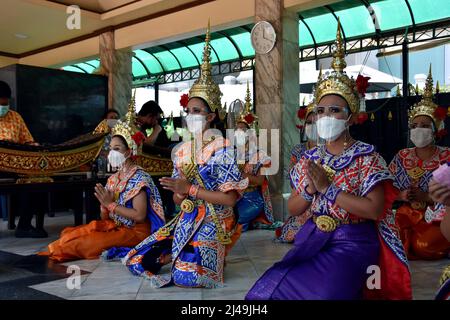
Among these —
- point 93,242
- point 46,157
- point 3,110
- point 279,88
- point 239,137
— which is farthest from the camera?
point 279,88

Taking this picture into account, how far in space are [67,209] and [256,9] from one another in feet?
15.0

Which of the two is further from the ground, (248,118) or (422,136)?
(248,118)

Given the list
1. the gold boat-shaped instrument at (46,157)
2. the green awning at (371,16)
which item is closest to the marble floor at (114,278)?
the gold boat-shaped instrument at (46,157)

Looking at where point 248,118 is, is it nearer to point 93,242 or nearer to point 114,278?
point 93,242

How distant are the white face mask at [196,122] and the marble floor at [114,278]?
1.18 m

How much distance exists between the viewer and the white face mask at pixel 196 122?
140 inches

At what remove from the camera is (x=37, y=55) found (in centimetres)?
1287

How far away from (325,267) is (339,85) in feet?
3.47

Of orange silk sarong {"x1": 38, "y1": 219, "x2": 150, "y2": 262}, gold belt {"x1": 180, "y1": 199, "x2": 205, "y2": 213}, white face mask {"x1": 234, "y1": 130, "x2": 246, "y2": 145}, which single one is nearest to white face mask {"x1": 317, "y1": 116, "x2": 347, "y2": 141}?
gold belt {"x1": 180, "y1": 199, "x2": 205, "y2": 213}

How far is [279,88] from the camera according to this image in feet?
23.2

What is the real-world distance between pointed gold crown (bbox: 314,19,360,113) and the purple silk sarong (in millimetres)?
733

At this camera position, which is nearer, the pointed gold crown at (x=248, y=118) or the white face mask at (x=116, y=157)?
the white face mask at (x=116, y=157)

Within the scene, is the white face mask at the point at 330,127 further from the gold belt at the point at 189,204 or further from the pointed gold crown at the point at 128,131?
the pointed gold crown at the point at 128,131

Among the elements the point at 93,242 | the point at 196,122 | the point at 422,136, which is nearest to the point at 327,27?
the point at 422,136
